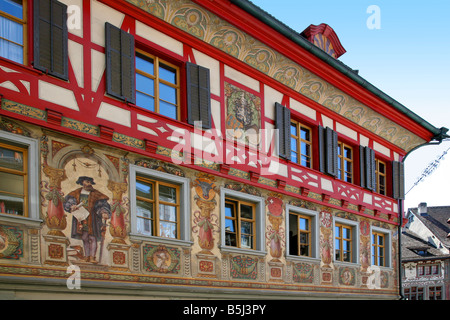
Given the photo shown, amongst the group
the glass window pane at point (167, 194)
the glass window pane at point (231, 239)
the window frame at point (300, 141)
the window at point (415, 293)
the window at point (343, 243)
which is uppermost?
the window frame at point (300, 141)

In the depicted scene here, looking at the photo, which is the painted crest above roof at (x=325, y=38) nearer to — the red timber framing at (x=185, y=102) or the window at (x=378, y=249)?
the red timber framing at (x=185, y=102)

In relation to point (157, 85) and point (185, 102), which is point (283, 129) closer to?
point (185, 102)

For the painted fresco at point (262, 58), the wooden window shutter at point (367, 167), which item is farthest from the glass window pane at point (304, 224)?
the painted fresco at point (262, 58)

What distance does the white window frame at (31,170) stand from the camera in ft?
24.8

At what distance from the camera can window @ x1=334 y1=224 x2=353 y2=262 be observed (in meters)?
14.3

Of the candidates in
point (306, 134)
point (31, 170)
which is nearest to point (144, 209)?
point (31, 170)

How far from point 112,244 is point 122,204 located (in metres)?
0.70

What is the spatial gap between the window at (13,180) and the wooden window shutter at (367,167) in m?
10.6

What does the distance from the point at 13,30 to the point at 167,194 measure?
388 centimetres

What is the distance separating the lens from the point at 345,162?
51.2ft

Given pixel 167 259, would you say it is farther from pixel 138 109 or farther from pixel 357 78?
pixel 357 78

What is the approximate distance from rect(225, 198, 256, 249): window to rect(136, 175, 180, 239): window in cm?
143
